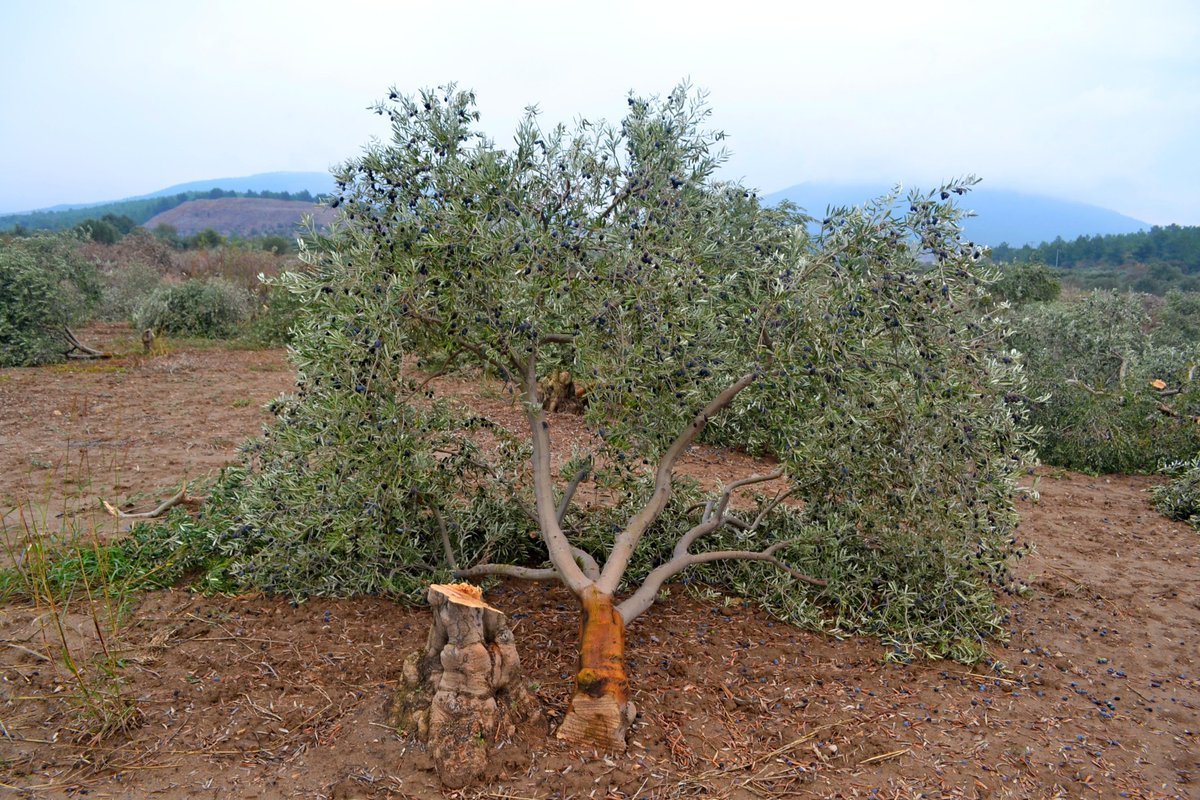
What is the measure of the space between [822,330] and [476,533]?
2892 millimetres

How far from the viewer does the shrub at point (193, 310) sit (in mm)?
17734

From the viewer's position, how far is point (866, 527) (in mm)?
4879

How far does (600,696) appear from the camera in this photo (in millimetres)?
3477

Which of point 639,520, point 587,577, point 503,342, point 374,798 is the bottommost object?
point 374,798

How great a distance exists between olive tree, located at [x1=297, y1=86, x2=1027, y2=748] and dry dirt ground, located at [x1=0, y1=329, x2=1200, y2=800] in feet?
1.28

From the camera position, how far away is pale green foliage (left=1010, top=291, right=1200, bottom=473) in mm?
10039

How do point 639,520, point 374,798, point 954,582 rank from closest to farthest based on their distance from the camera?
point 374,798, point 639,520, point 954,582

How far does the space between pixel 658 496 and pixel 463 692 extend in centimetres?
157

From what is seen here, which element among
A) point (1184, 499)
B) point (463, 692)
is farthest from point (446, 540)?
point (1184, 499)

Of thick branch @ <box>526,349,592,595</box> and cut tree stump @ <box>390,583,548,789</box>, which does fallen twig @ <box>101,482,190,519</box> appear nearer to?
thick branch @ <box>526,349,592,595</box>

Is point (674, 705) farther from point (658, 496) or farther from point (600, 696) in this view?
point (658, 496)

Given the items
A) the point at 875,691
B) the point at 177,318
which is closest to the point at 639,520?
the point at 875,691

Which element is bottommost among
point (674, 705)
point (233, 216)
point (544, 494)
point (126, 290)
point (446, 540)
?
point (674, 705)

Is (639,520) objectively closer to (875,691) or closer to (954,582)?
(875,691)
